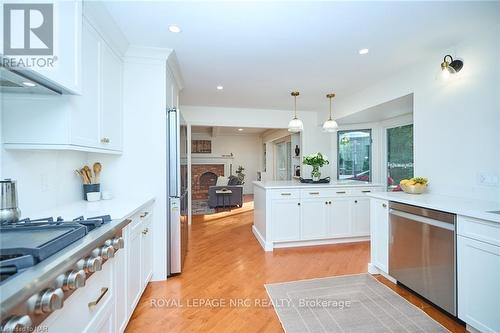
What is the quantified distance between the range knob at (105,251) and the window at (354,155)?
4523mm

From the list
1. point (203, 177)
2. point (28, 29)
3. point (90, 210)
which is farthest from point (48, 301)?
point (203, 177)

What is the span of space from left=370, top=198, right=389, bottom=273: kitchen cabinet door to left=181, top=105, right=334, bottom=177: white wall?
255 centimetres

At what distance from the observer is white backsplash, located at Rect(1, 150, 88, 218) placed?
1445mm

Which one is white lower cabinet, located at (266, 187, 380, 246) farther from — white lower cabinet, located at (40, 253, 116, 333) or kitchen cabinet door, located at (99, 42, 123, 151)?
white lower cabinet, located at (40, 253, 116, 333)

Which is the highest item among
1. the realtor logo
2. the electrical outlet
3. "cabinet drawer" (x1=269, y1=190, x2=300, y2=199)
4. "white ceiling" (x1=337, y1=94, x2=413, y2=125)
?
"white ceiling" (x1=337, y1=94, x2=413, y2=125)

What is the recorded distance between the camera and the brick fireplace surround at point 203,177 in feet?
28.2

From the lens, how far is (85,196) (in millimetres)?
2045

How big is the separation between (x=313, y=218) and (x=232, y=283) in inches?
62.2

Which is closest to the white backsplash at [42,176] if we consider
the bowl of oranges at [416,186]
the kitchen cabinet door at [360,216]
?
the bowl of oranges at [416,186]

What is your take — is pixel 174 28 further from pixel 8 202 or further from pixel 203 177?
pixel 203 177

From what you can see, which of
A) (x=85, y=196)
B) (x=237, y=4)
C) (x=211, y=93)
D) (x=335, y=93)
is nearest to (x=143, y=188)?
(x=85, y=196)

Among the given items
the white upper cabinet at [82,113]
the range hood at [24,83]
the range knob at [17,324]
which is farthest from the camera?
the white upper cabinet at [82,113]

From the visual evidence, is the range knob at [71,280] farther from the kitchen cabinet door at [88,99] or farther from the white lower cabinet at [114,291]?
the kitchen cabinet door at [88,99]

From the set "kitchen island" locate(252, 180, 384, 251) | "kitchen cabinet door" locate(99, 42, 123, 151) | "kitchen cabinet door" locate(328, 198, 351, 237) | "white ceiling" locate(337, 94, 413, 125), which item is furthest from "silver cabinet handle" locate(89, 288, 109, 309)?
"white ceiling" locate(337, 94, 413, 125)
